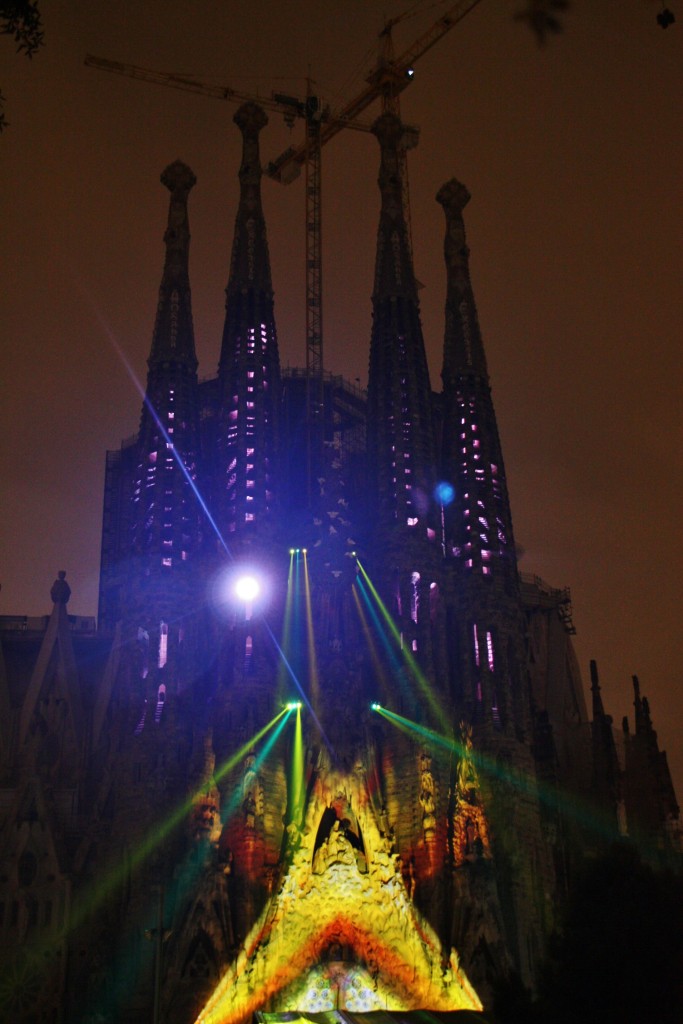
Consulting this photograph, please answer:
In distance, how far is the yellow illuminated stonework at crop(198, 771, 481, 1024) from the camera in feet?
198

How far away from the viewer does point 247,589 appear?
72125 millimetres

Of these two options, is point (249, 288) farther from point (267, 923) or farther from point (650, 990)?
point (650, 990)

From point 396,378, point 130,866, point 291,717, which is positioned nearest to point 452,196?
point 396,378

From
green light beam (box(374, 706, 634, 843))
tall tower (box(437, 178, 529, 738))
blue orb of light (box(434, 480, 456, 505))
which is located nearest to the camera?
green light beam (box(374, 706, 634, 843))

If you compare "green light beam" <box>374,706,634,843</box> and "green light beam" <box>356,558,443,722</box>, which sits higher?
"green light beam" <box>356,558,443,722</box>

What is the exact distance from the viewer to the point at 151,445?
255 feet

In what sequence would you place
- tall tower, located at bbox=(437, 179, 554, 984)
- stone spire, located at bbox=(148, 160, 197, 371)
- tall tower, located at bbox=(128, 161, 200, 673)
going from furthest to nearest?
1. stone spire, located at bbox=(148, 160, 197, 371)
2. tall tower, located at bbox=(128, 161, 200, 673)
3. tall tower, located at bbox=(437, 179, 554, 984)

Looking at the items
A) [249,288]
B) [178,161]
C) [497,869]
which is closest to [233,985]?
[497,869]

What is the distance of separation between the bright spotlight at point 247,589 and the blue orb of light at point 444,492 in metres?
13.2

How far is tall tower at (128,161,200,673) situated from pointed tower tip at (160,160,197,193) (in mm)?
66

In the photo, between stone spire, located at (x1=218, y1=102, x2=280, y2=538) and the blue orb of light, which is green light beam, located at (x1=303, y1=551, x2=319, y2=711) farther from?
the blue orb of light

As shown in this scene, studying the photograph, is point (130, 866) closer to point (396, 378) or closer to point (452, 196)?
point (396, 378)

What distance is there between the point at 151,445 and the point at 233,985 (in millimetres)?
32433

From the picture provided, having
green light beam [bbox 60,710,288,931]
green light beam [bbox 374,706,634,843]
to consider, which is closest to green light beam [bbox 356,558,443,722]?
green light beam [bbox 374,706,634,843]
